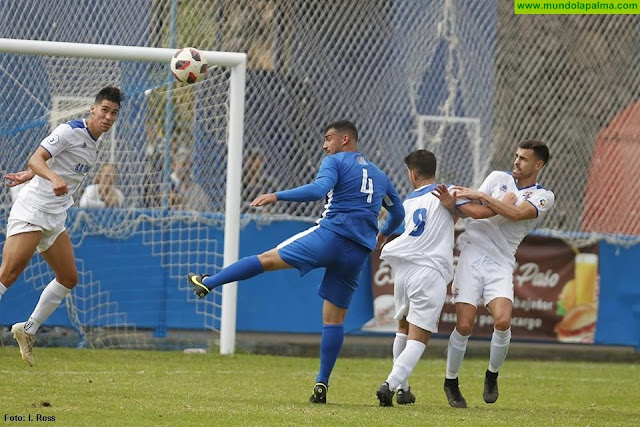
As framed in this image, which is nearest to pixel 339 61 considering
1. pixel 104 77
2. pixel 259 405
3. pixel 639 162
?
pixel 104 77

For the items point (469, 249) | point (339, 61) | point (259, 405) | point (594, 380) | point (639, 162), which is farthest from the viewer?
point (639, 162)

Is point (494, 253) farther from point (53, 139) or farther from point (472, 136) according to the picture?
point (472, 136)

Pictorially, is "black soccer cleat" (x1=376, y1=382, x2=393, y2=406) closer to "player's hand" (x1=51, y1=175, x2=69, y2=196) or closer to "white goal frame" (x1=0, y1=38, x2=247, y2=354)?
"player's hand" (x1=51, y1=175, x2=69, y2=196)

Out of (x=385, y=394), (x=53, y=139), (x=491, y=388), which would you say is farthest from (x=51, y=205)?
(x=491, y=388)

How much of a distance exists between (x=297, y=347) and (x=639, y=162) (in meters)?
5.09

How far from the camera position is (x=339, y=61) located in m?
13.5

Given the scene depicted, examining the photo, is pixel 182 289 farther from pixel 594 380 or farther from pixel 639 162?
pixel 639 162

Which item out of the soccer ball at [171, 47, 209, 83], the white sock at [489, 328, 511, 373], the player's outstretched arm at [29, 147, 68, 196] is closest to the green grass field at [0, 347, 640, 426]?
the white sock at [489, 328, 511, 373]

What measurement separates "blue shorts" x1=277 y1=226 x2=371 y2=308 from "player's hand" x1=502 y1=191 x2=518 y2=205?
108 cm

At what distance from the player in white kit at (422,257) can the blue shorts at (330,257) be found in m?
0.26

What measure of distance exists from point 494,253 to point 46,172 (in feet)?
11.1

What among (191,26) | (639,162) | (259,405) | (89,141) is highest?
(191,26)

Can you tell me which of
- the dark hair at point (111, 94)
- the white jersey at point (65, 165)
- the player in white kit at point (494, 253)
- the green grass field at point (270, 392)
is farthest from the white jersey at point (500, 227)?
the white jersey at point (65, 165)

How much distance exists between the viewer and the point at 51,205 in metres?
9.13
